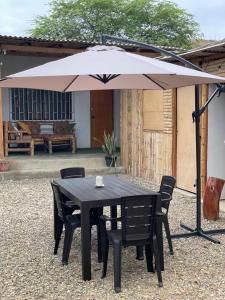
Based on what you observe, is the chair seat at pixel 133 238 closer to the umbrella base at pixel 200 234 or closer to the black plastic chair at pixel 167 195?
the black plastic chair at pixel 167 195

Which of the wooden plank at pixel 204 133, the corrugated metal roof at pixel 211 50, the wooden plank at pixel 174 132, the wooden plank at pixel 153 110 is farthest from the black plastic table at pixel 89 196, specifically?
the wooden plank at pixel 153 110

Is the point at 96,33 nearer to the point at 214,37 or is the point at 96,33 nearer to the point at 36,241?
the point at 214,37

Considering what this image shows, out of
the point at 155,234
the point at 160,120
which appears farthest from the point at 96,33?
the point at 155,234

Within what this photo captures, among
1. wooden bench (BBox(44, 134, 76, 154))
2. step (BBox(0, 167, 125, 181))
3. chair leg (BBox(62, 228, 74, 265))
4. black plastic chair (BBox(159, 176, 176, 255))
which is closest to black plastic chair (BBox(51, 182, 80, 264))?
chair leg (BBox(62, 228, 74, 265))

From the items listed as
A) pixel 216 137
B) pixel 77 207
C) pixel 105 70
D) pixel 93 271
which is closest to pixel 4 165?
pixel 216 137

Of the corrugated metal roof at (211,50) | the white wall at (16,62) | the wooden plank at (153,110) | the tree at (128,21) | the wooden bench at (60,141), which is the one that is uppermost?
the tree at (128,21)

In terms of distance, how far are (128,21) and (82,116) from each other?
1546 cm

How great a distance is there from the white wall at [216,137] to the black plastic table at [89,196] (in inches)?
125

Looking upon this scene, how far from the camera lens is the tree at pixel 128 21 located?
27406 mm

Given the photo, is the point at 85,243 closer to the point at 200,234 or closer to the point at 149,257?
the point at 149,257

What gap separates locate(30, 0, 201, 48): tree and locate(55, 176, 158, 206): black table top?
22528mm

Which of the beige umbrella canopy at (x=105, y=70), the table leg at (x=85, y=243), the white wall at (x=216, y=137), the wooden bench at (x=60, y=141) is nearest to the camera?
the beige umbrella canopy at (x=105, y=70)

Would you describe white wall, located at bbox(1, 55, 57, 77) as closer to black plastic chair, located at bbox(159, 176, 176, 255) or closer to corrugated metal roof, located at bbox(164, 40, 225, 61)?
corrugated metal roof, located at bbox(164, 40, 225, 61)

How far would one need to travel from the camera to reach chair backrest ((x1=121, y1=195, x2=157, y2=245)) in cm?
421
